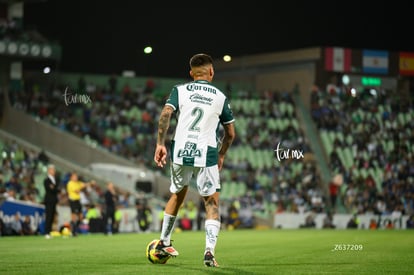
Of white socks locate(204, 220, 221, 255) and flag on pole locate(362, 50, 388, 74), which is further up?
flag on pole locate(362, 50, 388, 74)

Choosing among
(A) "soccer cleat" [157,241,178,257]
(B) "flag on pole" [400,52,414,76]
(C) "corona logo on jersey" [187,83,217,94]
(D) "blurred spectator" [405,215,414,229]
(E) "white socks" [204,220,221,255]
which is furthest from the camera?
(B) "flag on pole" [400,52,414,76]

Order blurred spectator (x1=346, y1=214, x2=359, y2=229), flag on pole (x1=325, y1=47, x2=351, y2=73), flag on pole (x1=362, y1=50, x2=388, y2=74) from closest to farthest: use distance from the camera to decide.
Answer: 1. blurred spectator (x1=346, y1=214, x2=359, y2=229)
2. flag on pole (x1=325, y1=47, x2=351, y2=73)
3. flag on pole (x1=362, y1=50, x2=388, y2=74)

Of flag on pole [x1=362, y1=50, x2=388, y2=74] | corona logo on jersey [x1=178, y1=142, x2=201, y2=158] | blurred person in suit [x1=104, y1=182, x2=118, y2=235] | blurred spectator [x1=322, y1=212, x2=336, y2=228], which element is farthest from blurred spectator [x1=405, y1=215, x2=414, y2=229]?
corona logo on jersey [x1=178, y1=142, x2=201, y2=158]

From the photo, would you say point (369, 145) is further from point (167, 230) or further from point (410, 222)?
point (167, 230)

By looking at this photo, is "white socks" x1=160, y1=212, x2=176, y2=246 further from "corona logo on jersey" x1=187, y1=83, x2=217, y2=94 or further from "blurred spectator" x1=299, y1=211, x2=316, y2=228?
"blurred spectator" x1=299, y1=211, x2=316, y2=228

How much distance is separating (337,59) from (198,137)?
147 feet

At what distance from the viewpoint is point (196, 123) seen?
11.2 m

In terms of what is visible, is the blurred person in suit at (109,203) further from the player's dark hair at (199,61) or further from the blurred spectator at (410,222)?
the blurred spectator at (410,222)

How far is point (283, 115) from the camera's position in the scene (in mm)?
49531

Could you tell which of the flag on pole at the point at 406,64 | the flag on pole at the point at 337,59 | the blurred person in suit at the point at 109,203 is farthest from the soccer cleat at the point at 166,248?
the flag on pole at the point at 406,64

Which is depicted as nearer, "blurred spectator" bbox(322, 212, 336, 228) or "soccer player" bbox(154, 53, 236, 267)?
"soccer player" bbox(154, 53, 236, 267)

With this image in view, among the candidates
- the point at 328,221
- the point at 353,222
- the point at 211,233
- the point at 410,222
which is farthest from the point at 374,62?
the point at 211,233

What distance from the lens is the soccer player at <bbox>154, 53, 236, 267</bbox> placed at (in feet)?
36.6

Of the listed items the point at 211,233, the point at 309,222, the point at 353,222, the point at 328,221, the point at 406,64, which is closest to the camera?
the point at 211,233
